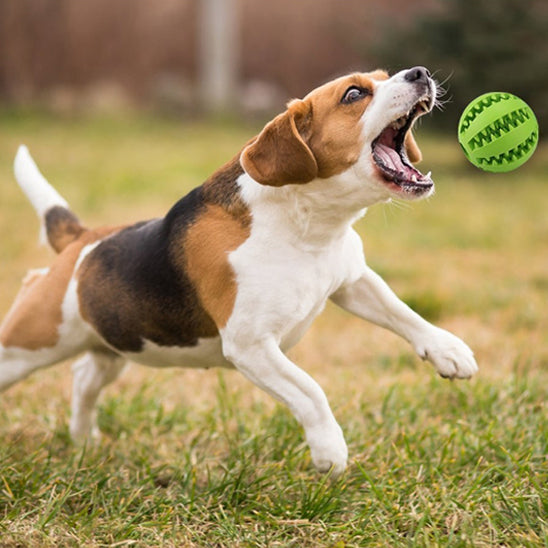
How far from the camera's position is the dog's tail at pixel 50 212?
385 centimetres

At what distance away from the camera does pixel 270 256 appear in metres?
3.02

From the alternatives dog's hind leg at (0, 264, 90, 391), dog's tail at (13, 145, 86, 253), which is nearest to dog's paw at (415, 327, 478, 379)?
dog's hind leg at (0, 264, 90, 391)

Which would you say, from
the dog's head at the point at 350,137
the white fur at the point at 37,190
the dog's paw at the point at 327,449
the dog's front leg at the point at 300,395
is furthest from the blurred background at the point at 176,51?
the dog's paw at the point at 327,449

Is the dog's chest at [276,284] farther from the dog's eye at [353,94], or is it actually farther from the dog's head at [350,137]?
the dog's eye at [353,94]

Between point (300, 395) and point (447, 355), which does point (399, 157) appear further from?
point (300, 395)

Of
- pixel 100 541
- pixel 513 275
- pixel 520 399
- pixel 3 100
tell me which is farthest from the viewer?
pixel 3 100

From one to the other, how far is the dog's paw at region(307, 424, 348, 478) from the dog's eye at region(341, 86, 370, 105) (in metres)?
1.13

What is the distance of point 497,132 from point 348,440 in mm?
1412

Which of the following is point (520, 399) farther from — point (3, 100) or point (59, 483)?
point (3, 100)

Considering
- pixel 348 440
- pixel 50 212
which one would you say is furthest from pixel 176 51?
Result: pixel 348 440

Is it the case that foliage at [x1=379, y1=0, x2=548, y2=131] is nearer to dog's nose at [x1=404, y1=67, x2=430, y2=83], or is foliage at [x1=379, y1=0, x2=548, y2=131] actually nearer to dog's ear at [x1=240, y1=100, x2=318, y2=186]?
dog's nose at [x1=404, y1=67, x2=430, y2=83]

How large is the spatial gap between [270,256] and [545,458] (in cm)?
132

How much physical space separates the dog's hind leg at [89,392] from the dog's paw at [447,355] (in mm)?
1413

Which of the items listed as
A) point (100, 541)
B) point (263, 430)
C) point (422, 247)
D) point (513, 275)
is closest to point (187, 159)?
point (422, 247)
